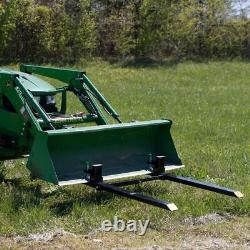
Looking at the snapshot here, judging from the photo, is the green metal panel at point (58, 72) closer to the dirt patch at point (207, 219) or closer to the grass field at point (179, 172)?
the grass field at point (179, 172)

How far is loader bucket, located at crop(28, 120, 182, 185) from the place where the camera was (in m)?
5.69

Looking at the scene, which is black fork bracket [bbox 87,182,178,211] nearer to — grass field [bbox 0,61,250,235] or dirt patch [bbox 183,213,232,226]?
grass field [bbox 0,61,250,235]

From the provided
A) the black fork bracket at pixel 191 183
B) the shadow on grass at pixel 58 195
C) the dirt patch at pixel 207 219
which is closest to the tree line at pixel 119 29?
the shadow on grass at pixel 58 195

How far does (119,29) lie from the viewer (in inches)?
901

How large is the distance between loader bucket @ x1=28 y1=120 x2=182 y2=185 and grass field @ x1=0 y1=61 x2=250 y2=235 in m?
0.28

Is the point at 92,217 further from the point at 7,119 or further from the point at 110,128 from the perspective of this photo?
the point at 7,119

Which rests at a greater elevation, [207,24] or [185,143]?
[207,24]

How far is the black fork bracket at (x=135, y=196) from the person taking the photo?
5113 millimetres

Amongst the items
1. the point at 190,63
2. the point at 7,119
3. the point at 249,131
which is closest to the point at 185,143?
the point at 249,131

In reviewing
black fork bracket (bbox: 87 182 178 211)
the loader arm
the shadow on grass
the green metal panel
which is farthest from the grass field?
the green metal panel

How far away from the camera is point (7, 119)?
6438 millimetres

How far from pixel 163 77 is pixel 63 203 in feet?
43.6

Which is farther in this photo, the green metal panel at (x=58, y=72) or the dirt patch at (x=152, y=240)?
the green metal panel at (x=58, y=72)

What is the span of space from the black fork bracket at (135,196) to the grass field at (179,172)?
0.22 metres
